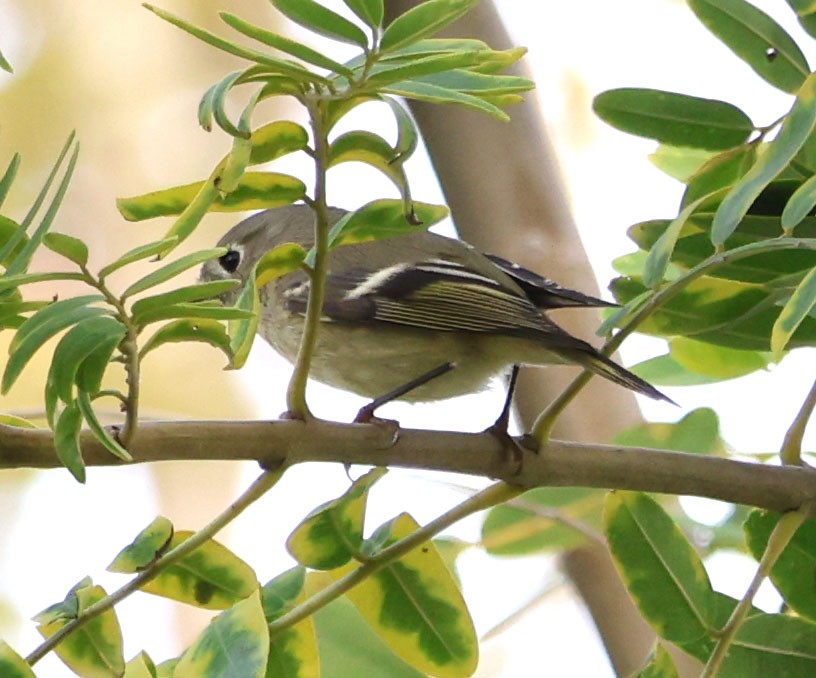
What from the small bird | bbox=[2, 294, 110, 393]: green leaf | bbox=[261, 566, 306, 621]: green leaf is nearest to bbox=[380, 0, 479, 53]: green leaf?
bbox=[2, 294, 110, 393]: green leaf

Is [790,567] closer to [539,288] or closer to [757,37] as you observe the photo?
[757,37]

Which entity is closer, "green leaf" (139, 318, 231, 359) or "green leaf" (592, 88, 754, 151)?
"green leaf" (139, 318, 231, 359)

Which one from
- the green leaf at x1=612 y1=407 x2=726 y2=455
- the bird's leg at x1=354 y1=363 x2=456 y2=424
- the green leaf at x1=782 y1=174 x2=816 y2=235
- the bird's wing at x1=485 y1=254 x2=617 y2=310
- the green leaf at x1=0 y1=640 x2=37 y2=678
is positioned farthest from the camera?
the bird's leg at x1=354 y1=363 x2=456 y2=424

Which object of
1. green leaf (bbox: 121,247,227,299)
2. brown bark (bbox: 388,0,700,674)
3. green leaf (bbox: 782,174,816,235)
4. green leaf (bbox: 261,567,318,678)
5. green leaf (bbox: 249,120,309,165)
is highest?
brown bark (bbox: 388,0,700,674)

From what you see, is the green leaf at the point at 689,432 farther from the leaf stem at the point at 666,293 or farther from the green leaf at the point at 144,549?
the green leaf at the point at 144,549

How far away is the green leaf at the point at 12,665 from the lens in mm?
733

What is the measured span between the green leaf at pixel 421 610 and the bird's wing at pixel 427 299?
55 centimetres

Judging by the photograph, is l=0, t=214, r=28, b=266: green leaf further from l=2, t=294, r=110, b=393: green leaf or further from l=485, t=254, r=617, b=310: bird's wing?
l=485, t=254, r=617, b=310: bird's wing

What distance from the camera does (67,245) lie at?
718 millimetres

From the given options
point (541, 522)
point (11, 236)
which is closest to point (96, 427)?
point (11, 236)

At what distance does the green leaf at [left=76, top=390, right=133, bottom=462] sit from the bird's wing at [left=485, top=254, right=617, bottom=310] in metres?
0.84

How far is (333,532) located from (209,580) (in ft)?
0.39

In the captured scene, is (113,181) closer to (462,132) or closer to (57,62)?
(57,62)

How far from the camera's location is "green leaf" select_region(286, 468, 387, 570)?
964 mm
